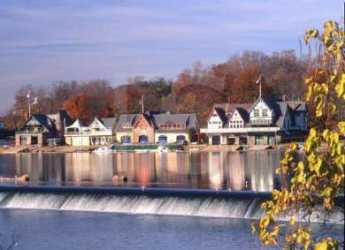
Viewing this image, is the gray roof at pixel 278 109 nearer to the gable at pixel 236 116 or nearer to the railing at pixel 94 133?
the gable at pixel 236 116

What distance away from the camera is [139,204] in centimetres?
2525

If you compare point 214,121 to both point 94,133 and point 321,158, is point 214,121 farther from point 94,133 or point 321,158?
point 321,158

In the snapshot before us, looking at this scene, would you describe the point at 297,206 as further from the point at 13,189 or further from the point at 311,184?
the point at 13,189

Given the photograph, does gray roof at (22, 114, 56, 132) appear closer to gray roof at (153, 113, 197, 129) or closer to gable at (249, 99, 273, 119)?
gray roof at (153, 113, 197, 129)

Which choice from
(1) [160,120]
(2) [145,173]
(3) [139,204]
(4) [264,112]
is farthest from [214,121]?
(3) [139,204]

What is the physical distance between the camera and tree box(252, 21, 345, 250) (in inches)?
165

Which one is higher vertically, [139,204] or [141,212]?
[139,204]

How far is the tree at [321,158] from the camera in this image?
13.7 ft

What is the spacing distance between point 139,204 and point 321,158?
21259 millimetres

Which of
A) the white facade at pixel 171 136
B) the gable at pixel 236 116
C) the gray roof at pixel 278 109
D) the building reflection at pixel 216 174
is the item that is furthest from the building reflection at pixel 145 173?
the white facade at pixel 171 136

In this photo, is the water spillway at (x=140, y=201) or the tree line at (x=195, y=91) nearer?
the water spillway at (x=140, y=201)

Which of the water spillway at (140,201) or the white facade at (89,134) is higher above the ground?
the white facade at (89,134)

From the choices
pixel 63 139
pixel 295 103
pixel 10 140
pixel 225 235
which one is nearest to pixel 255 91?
pixel 295 103

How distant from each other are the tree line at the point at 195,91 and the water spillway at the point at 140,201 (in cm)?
4498
